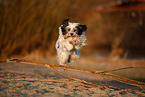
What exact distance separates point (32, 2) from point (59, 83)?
4.18m

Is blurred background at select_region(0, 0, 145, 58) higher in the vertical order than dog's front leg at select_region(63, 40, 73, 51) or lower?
higher

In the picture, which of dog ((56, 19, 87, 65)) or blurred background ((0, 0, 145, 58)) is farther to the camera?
blurred background ((0, 0, 145, 58))

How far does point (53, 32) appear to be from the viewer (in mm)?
7211

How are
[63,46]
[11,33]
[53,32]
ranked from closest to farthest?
[63,46] → [11,33] → [53,32]

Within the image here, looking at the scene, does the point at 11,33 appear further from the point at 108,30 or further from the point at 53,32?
the point at 108,30

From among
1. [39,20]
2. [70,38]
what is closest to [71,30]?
[70,38]

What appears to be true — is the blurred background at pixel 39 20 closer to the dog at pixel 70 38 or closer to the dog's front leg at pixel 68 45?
the dog at pixel 70 38

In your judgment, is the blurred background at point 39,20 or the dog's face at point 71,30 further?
the blurred background at point 39,20

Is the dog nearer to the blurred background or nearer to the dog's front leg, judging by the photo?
the dog's front leg

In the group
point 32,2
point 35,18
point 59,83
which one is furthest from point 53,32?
point 59,83

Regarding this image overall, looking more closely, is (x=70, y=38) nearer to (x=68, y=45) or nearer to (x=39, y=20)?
(x=68, y=45)

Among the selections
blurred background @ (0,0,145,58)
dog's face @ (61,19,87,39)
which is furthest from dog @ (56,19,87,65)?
blurred background @ (0,0,145,58)

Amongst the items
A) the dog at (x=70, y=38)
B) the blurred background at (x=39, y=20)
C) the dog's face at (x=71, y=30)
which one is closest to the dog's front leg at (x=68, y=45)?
the dog at (x=70, y=38)

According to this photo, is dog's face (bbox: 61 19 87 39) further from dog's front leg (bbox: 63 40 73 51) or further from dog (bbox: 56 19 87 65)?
dog's front leg (bbox: 63 40 73 51)
